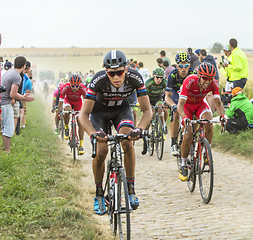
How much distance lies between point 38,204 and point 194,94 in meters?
3.61

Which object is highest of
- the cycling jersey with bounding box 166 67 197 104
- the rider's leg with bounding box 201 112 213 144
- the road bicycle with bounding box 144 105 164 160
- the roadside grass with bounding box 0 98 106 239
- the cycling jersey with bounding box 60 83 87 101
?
the cycling jersey with bounding box 166 67 197 104

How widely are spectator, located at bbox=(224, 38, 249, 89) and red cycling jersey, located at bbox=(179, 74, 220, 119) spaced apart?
5.41 m

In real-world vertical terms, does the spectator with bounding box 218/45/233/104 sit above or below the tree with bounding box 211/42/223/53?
below

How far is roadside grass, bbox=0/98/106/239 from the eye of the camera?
5.46m

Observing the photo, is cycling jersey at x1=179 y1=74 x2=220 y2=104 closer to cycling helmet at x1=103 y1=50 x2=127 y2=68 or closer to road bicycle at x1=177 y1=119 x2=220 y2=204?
road bicycle at x1=177 y1=119 x2=220 y2=204

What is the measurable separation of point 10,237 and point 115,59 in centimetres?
251

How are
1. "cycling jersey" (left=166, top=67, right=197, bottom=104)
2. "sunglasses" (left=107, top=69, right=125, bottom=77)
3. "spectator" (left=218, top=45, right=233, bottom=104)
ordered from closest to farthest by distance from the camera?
"sunglasses" (left=107, top=69, right=125, bottom=77) → "cycling jersey" (left=166, top=67, right=197, bottom=104) → "spectator" (left=218, top=45, right=233, bottom=104)

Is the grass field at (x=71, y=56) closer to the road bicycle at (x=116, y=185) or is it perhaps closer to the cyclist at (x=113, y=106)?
the cyclist at (x=113, y=106)

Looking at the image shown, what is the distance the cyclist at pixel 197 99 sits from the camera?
7691 millimetres

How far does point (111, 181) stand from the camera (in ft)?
19.1

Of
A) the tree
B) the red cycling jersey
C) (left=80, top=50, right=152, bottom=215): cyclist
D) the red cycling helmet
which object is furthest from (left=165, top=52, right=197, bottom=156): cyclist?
the tree

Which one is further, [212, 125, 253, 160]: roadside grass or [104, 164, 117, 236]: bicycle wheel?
[212, 125, 253, 160]: roadside grass

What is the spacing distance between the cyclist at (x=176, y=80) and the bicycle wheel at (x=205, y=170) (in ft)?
6.39

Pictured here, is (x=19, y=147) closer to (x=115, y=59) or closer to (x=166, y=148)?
(x=166, y=148)
